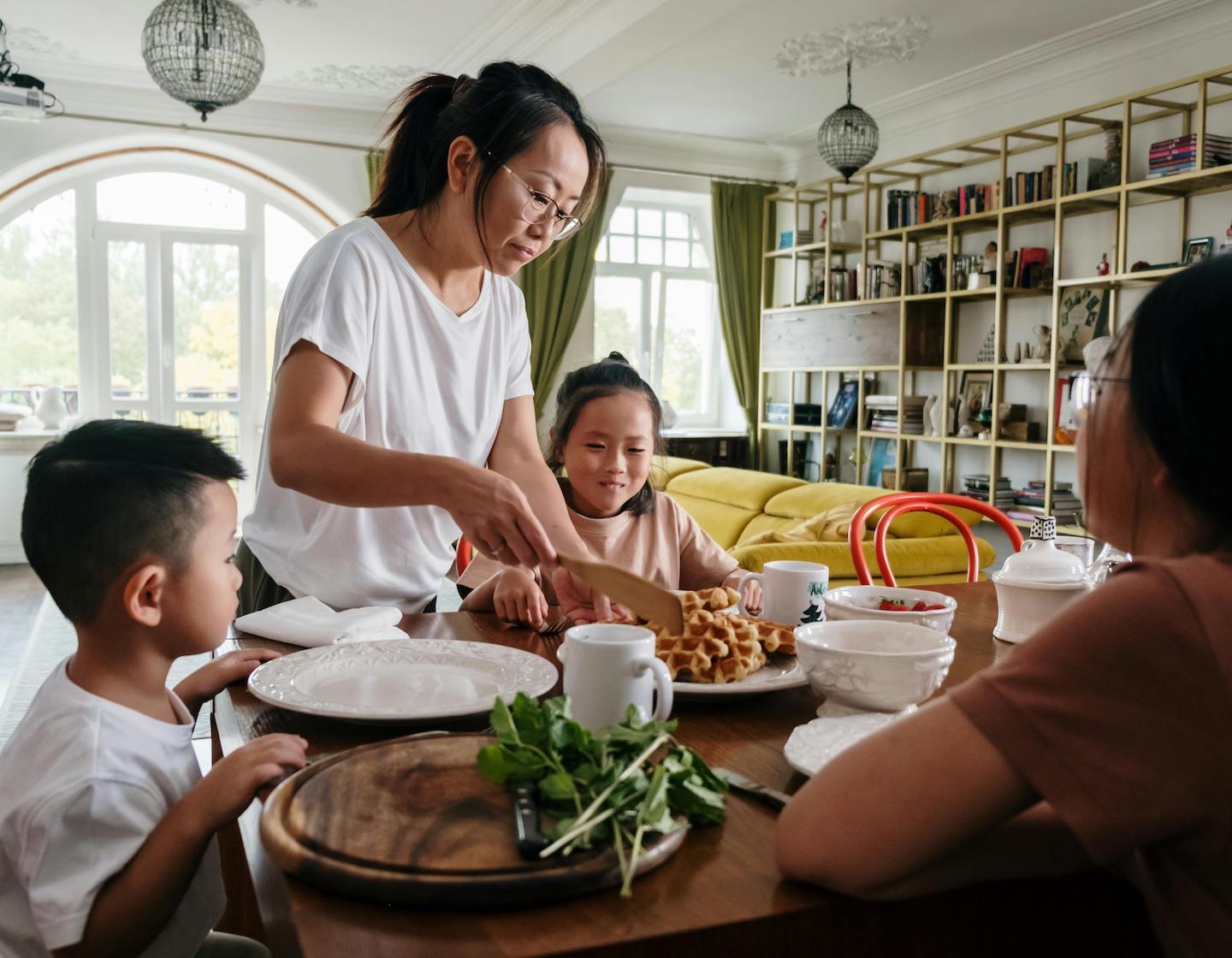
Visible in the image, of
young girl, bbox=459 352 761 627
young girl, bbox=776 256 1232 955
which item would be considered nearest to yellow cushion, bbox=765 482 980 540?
young girl, bbox=459 352 761 627

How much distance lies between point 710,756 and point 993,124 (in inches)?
231

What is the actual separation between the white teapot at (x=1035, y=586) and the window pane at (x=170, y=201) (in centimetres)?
710

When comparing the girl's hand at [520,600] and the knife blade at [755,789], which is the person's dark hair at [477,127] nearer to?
the girl's hand at [520,600]

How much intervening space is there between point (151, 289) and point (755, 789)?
24.2 ft

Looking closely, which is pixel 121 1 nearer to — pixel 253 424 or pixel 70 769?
pixel 253 424

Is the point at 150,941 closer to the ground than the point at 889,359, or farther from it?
closer to the ground

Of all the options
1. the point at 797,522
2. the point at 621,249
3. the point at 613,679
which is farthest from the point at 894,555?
the point at 621,249

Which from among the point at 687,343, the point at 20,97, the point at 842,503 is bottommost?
the point at 842,503

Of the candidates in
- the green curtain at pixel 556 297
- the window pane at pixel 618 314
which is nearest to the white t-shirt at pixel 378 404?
the green curtain at pixel 556 297

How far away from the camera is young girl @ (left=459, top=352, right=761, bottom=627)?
2119 mm

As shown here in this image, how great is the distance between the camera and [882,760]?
64cm

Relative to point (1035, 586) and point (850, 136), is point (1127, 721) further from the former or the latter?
point (850, 136)

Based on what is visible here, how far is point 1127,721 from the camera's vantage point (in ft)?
1.93

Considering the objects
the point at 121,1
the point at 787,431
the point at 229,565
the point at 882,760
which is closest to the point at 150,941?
the point at 229,565
